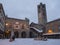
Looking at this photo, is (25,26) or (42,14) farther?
(42,14)

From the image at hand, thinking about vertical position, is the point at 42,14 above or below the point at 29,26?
above

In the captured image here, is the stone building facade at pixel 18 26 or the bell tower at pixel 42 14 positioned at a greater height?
the bell tower at pixel 42 14

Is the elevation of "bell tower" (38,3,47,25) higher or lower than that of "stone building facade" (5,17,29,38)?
higher

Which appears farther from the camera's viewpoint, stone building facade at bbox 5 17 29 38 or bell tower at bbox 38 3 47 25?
bell tower at bbox 38 3 47 25

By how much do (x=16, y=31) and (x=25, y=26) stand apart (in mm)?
3813

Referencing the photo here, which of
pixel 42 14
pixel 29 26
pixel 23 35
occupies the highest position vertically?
pixel 42 14

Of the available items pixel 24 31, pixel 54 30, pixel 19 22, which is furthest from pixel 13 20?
pixel 54 30

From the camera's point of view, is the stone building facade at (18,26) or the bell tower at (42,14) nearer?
the stone building facade at (18,26)

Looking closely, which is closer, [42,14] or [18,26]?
[18,26]

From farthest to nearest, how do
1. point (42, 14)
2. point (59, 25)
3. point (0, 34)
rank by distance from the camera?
point (42, 14), point (59, 25), point (0, 34)

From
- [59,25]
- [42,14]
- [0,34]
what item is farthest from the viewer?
[42,14]

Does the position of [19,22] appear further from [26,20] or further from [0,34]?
[0,34]

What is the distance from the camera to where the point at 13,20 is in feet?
175

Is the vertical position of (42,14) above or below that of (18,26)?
above
